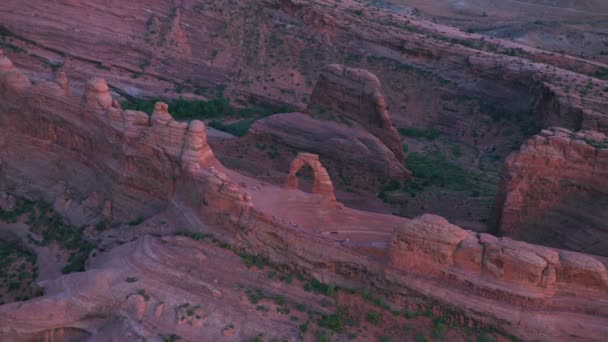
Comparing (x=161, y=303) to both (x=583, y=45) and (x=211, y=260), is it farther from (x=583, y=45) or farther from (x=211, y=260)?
(x=583, y=45)

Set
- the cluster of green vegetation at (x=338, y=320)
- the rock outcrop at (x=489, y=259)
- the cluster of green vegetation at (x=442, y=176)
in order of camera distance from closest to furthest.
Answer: the rock outcrop at (x=489, y=259), the cluster of green vegetation at (x=338, y=320), the cluster of green vegetation at (x=442, y=176)

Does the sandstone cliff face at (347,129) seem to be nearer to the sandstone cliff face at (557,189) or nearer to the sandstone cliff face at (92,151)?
the sandstone cliff face at (557,189)

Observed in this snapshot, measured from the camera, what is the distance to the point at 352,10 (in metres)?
60.2

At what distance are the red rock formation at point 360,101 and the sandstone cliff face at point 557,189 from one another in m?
12.1

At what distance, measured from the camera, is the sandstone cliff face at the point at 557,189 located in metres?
23.2

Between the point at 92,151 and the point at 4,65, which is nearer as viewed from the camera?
the point at 92,151

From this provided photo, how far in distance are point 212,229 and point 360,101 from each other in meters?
17.7

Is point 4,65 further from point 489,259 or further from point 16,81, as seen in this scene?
point 489,259

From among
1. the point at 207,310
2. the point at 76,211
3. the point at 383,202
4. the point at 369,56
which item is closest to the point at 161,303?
the point at 207,310

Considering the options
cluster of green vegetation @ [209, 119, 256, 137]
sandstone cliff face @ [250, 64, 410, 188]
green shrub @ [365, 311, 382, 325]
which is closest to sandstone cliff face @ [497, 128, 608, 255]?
green shrub @ [365, 311, 382, 325]

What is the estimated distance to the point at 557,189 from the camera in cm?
2425

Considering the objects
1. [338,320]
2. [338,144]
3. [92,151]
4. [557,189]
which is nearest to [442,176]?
[338,144]

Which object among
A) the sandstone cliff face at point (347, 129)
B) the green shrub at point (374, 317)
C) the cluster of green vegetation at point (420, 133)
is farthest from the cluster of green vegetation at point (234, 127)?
the green shrub at point (374, 317)

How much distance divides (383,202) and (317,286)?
15.5 m
